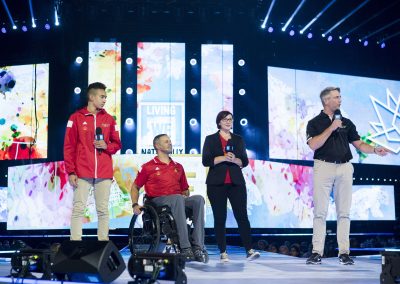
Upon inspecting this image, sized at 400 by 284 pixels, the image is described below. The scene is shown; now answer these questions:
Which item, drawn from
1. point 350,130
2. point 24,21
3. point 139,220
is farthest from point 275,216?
point 24,21

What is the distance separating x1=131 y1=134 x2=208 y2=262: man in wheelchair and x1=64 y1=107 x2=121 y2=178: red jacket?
511 millimetres

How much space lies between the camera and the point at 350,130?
498 cm

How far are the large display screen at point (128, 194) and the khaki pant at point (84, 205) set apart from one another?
12.6ft

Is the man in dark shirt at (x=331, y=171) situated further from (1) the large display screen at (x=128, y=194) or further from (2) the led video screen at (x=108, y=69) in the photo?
(2) the led video screen at (x=108, y=69)

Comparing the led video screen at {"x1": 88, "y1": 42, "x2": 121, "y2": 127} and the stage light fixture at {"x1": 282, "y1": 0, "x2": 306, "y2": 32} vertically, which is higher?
the stage light fixture at {"x1": 282, "y1": 0, "x2": 306, "y2": 32}

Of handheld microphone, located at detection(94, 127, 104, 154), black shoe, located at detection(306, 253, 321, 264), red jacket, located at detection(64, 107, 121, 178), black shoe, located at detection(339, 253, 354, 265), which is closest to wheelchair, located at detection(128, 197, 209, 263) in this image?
red jacket, located at detection(64, 107, 121, 178)

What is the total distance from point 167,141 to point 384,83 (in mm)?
6598

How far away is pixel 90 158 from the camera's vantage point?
15.0 ft

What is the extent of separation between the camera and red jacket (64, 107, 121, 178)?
456 centimetres

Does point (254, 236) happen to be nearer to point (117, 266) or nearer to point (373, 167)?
point (373, 167)

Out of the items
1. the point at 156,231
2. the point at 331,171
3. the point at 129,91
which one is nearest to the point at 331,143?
the point at 331,171

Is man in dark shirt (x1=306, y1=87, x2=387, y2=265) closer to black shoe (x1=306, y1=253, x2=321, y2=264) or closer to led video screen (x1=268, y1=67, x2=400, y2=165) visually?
black shoe (x1=306, y1=253, x2=321, y2=264)

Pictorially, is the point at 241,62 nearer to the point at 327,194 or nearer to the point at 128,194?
the point at 128,194

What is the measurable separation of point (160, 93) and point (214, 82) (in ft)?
2.98
